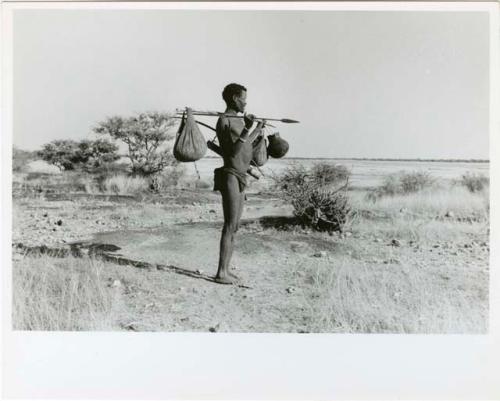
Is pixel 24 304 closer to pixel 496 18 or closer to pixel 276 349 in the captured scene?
pixel 276 349

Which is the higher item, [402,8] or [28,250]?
[402,8]

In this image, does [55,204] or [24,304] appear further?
[55,204]

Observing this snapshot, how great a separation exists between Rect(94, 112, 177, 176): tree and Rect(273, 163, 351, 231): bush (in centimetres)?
157

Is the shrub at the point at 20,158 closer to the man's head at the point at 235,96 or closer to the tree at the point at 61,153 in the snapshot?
the tree at the point at 61,153

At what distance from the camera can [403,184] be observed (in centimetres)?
597

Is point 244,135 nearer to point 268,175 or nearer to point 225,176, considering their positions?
point 225,176

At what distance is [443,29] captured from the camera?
5.12 m

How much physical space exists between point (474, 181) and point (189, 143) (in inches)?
120

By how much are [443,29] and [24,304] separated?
16.4ft

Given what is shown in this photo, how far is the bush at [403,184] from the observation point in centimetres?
590

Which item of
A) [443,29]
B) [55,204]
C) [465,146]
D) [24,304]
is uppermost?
[443,29]

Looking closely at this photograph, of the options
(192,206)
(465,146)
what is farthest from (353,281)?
(192,206)

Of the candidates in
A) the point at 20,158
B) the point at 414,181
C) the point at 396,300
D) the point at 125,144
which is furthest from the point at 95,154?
the point at 396,300

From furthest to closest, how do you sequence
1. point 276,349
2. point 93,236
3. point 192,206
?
point 192,206
point 93,236
point 276,349
